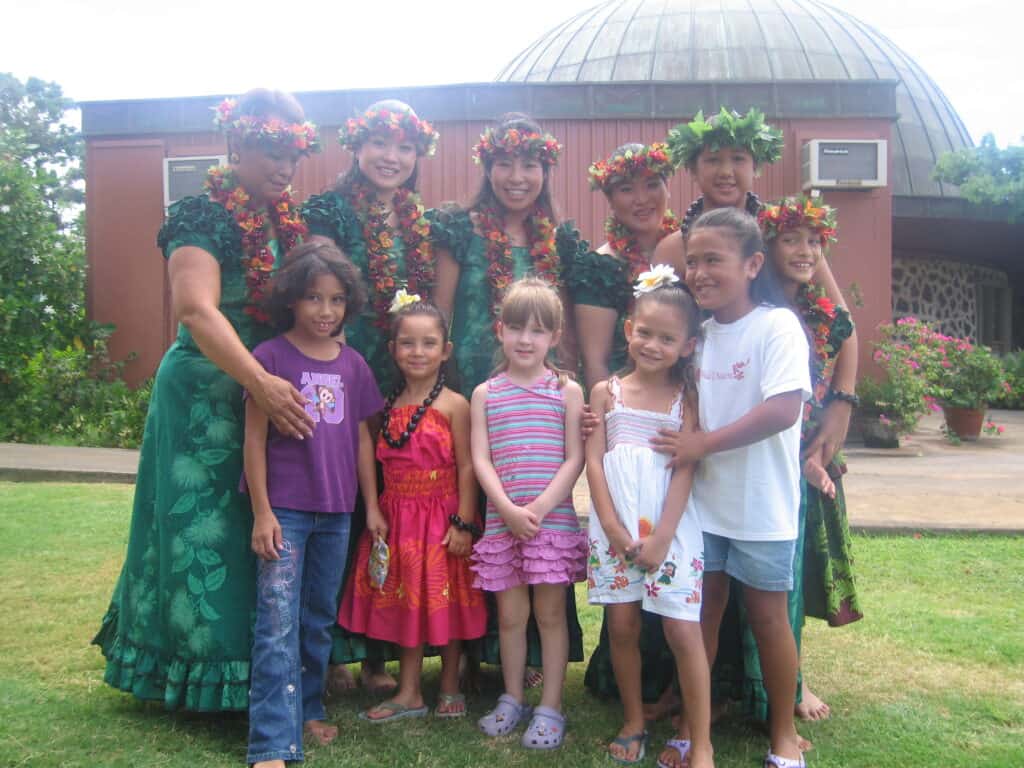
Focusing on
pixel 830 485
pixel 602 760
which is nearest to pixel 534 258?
pixel 830 485

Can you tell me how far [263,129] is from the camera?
2812mm

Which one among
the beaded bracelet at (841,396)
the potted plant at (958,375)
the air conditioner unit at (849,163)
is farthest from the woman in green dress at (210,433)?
the potted plant at (958,375)

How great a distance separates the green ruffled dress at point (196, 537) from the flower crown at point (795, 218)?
1.75 meters

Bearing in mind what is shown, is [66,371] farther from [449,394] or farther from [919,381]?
[919,381]

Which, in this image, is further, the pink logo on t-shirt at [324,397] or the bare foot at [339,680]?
the bare foot at [339,680]

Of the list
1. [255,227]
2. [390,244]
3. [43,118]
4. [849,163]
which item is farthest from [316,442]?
[43,118]

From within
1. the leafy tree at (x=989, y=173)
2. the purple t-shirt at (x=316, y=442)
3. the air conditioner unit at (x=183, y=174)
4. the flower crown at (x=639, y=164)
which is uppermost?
the leafy tree at (x=989, y=173)

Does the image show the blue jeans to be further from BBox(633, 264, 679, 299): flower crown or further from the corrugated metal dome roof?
the corrugated metal dome roof

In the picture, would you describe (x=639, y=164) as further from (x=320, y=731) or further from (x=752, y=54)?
(x=752, y=54)

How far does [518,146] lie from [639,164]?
1.51ft

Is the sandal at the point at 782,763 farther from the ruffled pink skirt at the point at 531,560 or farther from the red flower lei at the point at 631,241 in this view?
the red flower lei at the point at 631,241

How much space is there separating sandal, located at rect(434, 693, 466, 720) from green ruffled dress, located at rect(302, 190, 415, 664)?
285mm

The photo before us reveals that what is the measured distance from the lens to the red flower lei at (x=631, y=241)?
10.9 ft

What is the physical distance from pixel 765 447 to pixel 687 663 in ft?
2.20
